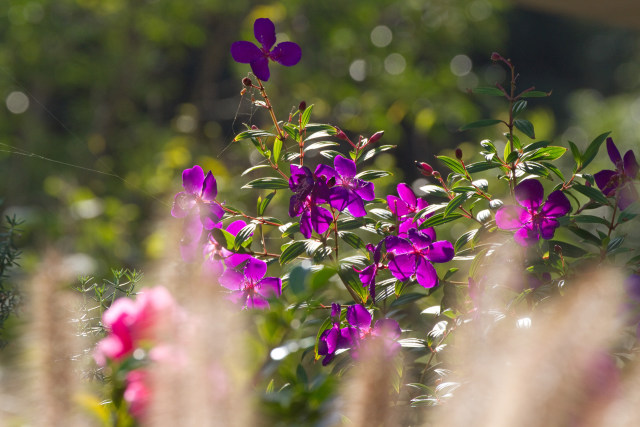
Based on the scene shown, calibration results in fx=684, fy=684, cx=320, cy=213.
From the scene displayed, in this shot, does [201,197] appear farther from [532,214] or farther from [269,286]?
[532,214]

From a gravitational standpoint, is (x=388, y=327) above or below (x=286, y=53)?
below

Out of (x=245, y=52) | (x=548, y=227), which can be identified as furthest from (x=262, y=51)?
(x=548, y=227)

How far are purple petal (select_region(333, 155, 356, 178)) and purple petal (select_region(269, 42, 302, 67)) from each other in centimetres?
15

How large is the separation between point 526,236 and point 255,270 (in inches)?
10.4

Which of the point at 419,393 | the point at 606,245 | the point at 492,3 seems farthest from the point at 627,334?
the point at 492,3

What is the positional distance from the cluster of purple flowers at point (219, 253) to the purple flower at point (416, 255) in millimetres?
114

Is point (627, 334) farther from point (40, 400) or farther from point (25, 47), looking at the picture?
point (25, 47)

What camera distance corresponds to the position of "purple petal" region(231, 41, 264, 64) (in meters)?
0.75

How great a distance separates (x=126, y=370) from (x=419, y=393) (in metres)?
0.38

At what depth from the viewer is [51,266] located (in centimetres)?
30

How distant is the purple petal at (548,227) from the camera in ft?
2.19

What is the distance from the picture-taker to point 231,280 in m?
0.67

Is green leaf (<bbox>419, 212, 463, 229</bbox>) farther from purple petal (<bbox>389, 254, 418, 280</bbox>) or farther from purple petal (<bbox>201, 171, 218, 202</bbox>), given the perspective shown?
purple petal (<bbox>201, 171, 218, 202</bbox>)

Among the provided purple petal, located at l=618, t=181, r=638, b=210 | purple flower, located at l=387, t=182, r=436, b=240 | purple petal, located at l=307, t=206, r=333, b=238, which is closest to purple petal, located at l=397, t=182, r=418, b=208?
purple flower, located at l=387, t=182, r=436, b=240
